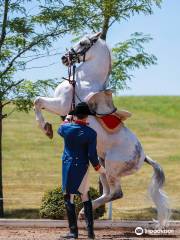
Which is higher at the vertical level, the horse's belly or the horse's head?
the horse's head

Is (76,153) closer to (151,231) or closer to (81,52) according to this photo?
(81,52)

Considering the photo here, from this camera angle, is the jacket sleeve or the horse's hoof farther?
the horse's hoof

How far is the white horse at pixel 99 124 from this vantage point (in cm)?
891

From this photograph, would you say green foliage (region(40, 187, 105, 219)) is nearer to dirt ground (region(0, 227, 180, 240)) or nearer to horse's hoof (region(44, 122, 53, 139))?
dirt ground (region(0, 227, 180, 240))

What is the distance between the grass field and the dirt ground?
594 millimetres

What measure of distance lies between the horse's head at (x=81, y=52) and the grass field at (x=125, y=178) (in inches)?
81.2

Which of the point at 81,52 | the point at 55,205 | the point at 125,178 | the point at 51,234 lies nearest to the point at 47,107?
the point at 81,52

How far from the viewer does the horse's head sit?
9.11 metres

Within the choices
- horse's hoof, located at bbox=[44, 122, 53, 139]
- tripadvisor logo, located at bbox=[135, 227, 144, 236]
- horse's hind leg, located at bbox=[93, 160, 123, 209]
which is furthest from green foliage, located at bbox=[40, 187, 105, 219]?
horse's hoof, located at bbox=[44, 122, 53, 139]

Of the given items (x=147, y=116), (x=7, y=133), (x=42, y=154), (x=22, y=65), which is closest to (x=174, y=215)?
(x=22, y=65)

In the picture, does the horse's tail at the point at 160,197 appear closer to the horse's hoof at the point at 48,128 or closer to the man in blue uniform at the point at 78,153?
the man in blue uniform at the point at 78,153

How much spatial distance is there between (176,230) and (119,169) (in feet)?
4.30

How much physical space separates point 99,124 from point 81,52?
3.16 ft

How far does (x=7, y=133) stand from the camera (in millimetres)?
32125
